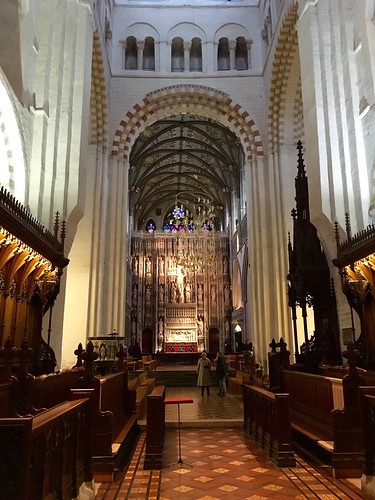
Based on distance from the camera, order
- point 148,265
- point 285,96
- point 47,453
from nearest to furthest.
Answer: point 47,453 → point 285,96 → point 148,265

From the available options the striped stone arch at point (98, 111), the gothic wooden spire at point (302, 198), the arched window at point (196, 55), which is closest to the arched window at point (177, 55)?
the arched window at point (196, 55)

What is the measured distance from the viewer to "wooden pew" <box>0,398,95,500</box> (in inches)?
81.1

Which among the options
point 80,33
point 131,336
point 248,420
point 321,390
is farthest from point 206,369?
point 131,336

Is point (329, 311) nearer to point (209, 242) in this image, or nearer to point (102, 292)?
point (102, 292)

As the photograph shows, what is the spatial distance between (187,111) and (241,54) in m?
3.07

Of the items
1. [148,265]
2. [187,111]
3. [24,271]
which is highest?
[187,111]

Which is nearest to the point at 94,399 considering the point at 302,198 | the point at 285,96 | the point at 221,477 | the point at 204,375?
the point at 221,477

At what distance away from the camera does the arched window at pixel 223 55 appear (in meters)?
16.0

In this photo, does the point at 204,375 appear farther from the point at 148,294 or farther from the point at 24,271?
the point at 148,294

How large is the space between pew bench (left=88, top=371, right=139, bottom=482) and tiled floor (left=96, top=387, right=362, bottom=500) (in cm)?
16

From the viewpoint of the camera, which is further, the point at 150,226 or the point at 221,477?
the point at 150,226

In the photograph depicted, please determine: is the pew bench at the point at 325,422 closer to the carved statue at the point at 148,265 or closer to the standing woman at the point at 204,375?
the standing woman at the point at 204,375

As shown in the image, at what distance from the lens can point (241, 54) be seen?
16312mm

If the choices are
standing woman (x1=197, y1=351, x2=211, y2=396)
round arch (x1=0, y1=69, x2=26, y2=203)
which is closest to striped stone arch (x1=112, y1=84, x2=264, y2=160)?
round arch (x1=0, y1=69, x2=26, y2=203)
